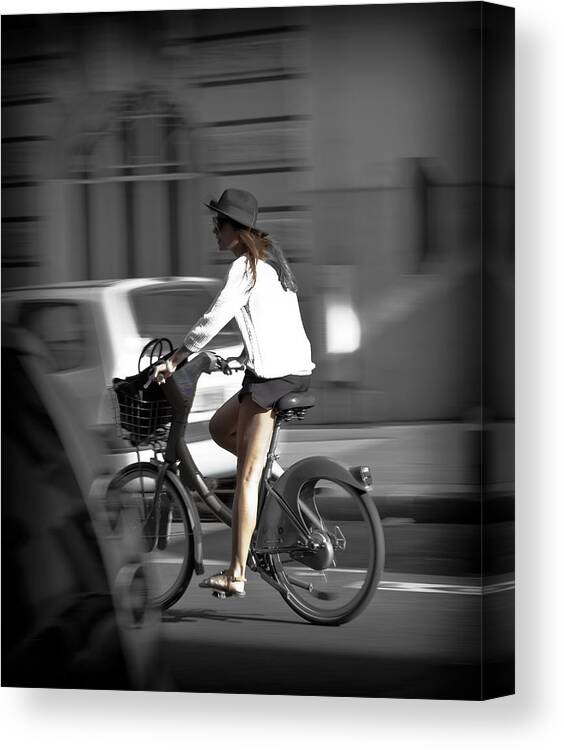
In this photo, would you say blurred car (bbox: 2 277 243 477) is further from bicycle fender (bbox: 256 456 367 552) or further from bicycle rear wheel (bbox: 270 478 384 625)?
bicycle rear wheel (bbox: 270 478 384 625)

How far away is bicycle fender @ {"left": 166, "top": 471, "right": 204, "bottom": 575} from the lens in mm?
7164

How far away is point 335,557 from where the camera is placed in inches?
276

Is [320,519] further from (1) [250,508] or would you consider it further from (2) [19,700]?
(2) [19,700]

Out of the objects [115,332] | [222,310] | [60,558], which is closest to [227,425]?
[222,310]

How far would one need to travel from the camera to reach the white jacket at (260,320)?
695 cm

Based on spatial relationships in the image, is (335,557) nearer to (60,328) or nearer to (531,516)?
(531,516)

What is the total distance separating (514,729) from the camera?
715cm

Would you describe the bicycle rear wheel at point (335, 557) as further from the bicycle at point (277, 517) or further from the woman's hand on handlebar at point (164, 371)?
the woman's hand on handlebar at point (164, 371)

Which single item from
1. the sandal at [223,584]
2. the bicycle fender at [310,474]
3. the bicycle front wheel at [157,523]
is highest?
the bicycle fender at [310,474]

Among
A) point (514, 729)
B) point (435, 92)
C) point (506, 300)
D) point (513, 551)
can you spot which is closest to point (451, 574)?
point (513, 551)

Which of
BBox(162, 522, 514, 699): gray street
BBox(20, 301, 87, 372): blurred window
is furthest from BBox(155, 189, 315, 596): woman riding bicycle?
BBox(20, 301, 87, 372): blurred window

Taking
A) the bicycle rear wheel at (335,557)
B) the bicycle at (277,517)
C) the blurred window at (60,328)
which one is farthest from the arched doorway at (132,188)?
the bicycle rear wheel at (335,557)

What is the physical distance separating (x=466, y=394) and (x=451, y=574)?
0.95m

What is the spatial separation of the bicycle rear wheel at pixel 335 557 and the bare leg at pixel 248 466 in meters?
0.19
